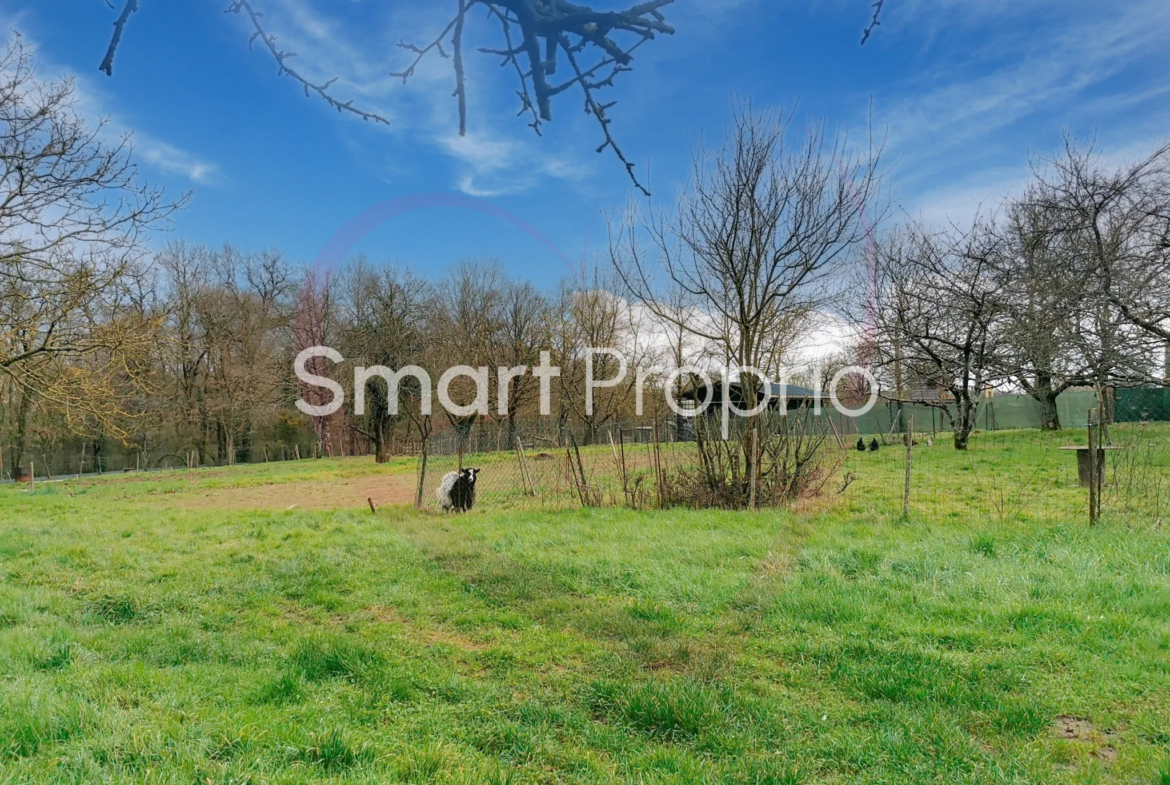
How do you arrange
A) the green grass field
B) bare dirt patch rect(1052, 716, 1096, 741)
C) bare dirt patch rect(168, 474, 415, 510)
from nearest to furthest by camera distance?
the green grass field, bare dirt patch rect(1052, 716, 1096, 741), bare dirt patch rect(168, 474, 415, 510)

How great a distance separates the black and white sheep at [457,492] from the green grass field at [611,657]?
2.87 meters

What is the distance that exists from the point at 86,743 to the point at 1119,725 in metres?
4.56

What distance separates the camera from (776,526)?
748cm

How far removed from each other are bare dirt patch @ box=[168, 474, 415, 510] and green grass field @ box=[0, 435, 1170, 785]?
4942 millimetres

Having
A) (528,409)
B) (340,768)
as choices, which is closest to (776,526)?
(340,768)

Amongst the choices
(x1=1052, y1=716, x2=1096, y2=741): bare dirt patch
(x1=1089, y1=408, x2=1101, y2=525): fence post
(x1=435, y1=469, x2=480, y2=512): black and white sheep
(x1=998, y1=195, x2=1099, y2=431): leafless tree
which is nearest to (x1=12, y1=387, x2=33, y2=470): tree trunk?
(x1=435, y1=469, x2=480, y2=512): black and white sheep

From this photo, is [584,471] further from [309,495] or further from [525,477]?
[309,495]

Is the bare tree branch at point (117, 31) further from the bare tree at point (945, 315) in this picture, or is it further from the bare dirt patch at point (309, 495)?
the bare tree at point (945, 315)

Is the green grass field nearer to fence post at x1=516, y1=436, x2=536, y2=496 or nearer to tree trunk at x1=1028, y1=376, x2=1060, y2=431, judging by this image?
fence post at x1=516, y1=436, x2=536, y2=496

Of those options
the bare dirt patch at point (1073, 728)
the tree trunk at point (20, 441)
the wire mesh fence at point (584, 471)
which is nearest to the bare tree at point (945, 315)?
the wire mesh fence at point (584, 471)

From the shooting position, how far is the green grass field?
2586 millimetres

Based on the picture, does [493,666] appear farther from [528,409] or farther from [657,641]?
[528,409]

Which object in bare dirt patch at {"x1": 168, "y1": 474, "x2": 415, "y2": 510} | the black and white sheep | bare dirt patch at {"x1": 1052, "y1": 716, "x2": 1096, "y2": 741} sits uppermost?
the black and white sheep

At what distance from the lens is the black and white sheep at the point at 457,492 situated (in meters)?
10.5
